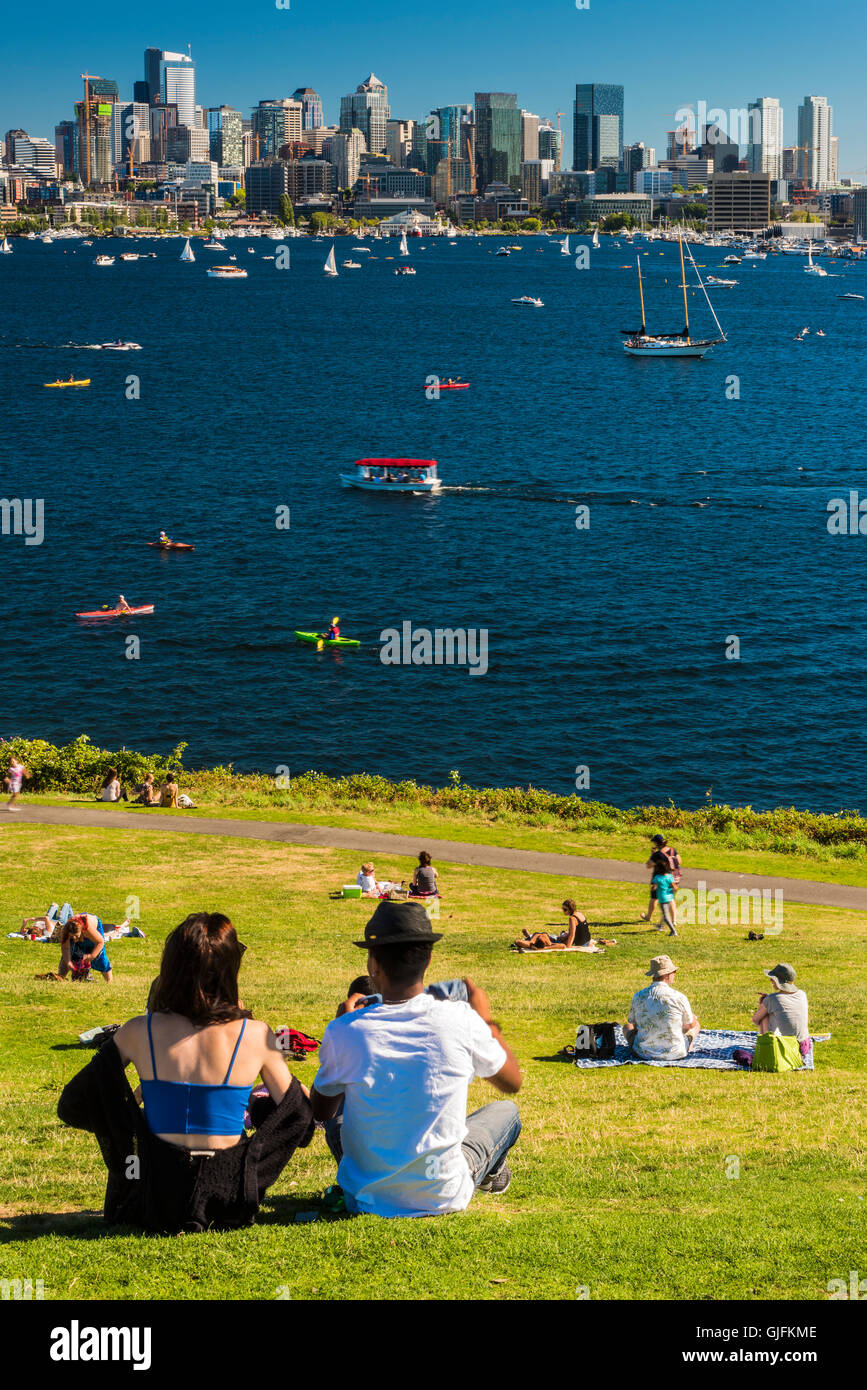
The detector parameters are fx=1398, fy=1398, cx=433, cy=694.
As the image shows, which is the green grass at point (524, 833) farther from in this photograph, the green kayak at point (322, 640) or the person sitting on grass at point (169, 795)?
the green kayak at point (322, 640)

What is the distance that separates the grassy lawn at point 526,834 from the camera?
31.7 metres

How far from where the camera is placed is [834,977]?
2123 centimetres

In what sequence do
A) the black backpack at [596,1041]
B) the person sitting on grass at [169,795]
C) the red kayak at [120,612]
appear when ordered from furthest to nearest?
1. the red kayak at [120,612]
2. the person sitting on grass at [169,795]
3. the black backpack at [596,1041]


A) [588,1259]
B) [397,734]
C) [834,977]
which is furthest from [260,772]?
[588,1259]

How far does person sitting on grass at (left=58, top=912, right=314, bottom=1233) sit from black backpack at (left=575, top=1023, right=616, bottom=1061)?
7723 millimetres

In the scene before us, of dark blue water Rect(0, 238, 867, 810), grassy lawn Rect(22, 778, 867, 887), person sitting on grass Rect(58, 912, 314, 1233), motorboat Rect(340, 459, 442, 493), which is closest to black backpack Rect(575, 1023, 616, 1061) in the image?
person sitting on grass Rect(58, 912, 314, 1233)

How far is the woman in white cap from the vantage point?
51.8ft

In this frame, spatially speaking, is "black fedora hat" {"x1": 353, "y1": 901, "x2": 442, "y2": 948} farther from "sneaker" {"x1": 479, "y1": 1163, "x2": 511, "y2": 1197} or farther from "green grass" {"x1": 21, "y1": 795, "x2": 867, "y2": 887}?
"green grass" {"x1": 21, "y1": 795, "x2": 867, "y2": 887}

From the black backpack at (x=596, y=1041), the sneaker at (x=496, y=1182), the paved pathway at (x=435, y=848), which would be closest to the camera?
the sneaker at (x=496, y=1182)

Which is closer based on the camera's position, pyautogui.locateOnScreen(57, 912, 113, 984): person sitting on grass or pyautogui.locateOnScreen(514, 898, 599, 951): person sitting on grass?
pyautogui.locateOnScreen(57, 912, 113, 984): person sitting on grass

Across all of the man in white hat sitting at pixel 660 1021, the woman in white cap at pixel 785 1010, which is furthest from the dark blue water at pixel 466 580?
the man in white hat sitting at pixel 660 1021

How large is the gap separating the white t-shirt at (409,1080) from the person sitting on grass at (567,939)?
14.4m

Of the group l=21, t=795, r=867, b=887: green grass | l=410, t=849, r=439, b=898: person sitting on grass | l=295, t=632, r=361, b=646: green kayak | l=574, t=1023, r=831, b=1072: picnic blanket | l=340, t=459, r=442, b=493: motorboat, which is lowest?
l=21, t=795, r=867, b=887: green grass
